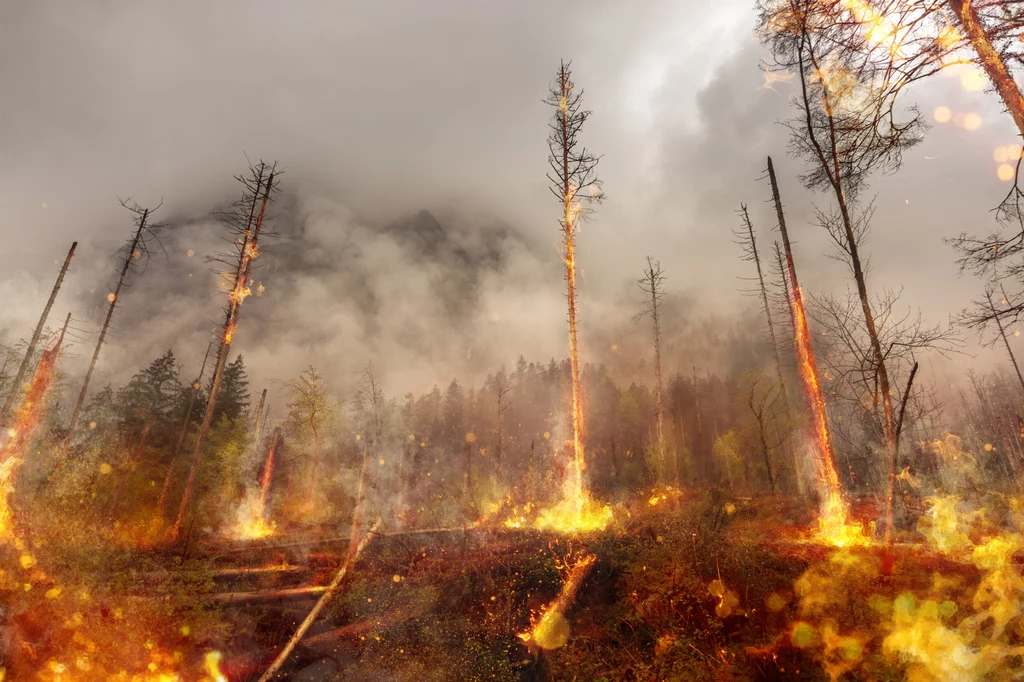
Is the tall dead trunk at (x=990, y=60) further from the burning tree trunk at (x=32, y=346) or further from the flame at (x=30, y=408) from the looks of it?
the burning tree trunk at (x=32, y=346)

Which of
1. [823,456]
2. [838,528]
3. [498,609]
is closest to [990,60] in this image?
[838,528]

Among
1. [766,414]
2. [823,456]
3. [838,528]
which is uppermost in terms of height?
[766,414]

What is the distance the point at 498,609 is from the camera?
11414 mm

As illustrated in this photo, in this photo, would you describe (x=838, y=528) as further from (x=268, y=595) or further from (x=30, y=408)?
(x=30, y=408)

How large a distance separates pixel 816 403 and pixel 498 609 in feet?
41.4

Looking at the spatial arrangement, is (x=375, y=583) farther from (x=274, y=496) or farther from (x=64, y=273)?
(x=274, y=496)

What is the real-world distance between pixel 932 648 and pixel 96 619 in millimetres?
15598

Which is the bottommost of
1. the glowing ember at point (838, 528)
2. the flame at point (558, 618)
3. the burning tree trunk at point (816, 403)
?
the flame at point (558, 618)

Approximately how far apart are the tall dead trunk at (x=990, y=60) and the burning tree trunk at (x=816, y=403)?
11301 mm

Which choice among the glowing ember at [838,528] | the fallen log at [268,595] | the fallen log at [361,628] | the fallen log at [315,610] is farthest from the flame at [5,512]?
the glowing ember at [838,528]

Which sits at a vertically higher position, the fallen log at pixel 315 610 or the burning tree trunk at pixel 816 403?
the burning tree trunk at pixel 816 403

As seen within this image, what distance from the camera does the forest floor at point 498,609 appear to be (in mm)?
8031

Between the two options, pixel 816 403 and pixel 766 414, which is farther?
pixel 766 414

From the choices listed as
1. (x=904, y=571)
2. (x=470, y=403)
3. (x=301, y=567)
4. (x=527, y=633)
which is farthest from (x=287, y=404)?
(x=470, y=403)
